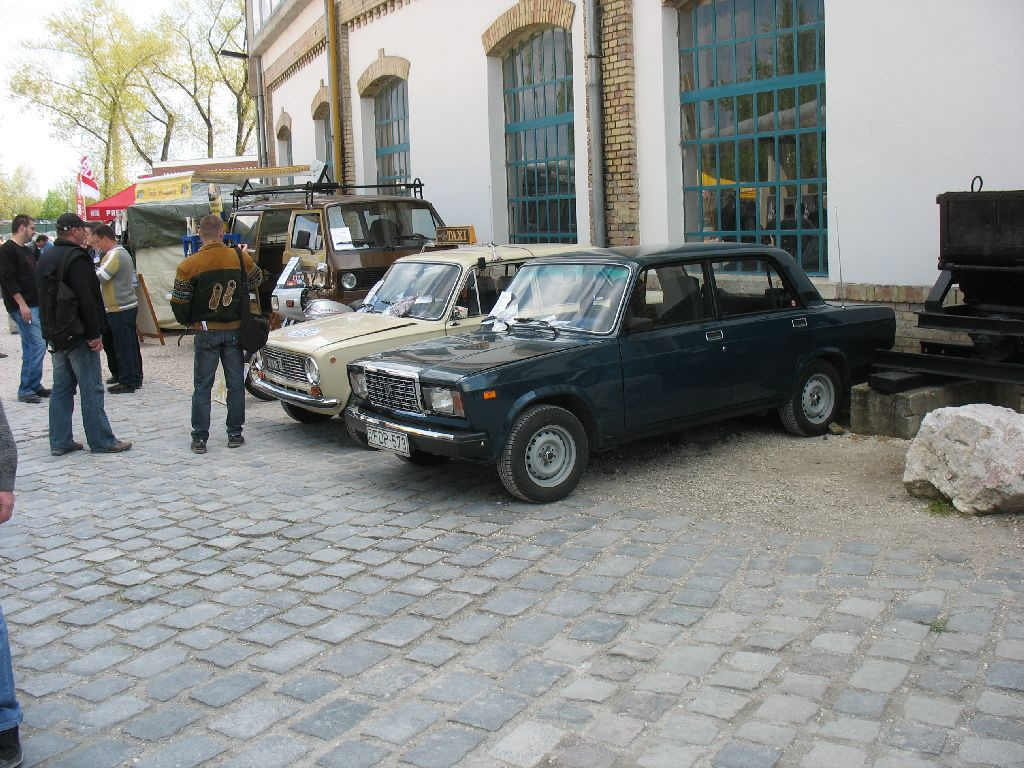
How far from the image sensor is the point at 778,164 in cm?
1066

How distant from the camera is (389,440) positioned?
7.08 metres

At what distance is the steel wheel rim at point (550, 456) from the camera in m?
6.77

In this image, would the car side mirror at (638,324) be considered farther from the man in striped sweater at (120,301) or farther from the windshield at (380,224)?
the man in striped sweater at (120,301)

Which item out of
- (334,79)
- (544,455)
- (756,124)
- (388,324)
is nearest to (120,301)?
(388,324)

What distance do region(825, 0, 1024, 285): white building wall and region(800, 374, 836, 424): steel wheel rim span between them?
1.50 metres

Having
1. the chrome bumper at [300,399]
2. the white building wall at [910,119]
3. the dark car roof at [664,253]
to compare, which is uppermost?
the white building wall at [910,119]

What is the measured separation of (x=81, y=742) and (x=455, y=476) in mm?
3953

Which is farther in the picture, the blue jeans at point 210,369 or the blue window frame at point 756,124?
the blue window frame at point 756,124

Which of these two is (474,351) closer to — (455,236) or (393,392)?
(393,392)

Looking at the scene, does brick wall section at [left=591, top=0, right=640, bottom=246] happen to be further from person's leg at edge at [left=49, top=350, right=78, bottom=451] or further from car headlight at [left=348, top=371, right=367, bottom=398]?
person's leg at edge at [left=49, top=350, right=78, bottom=451]

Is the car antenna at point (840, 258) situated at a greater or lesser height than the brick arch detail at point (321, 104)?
lesser

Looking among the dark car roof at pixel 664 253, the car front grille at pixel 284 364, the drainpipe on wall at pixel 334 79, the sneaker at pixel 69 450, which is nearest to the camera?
the dark car roof at pixel 664 253

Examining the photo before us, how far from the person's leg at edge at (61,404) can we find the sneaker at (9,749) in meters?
5.53

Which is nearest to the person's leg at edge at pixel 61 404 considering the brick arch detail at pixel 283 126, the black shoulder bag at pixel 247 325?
the black shoulder bag at pixel 247 325
